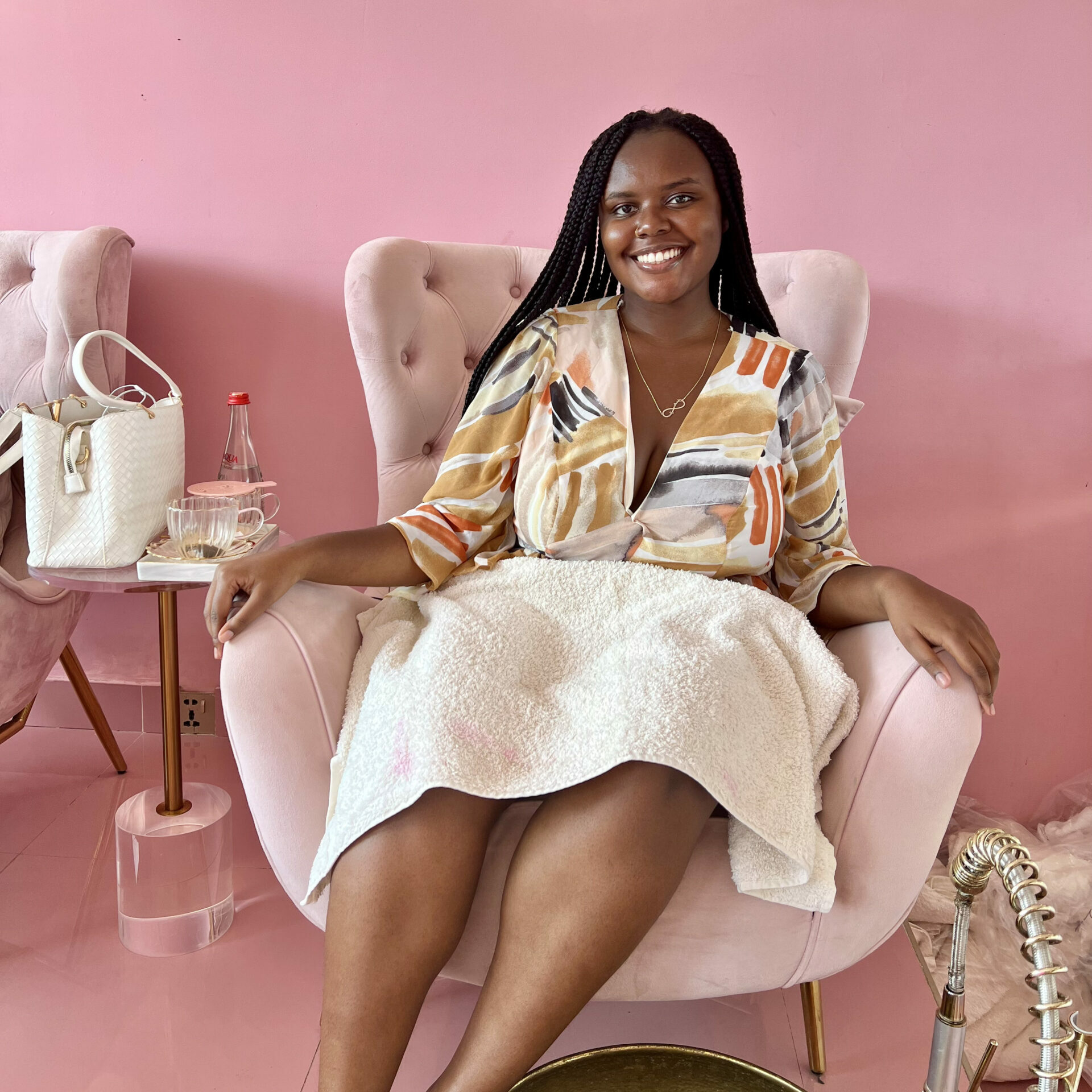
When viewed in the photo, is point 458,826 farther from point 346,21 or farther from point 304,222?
point 346,21

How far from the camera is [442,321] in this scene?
1606 mm

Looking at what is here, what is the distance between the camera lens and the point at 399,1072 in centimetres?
124

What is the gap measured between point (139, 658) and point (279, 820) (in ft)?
3.98

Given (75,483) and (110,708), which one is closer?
(75,483)

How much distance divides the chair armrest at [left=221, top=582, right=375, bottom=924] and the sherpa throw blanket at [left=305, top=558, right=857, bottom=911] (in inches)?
1.5

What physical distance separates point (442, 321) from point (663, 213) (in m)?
0.46

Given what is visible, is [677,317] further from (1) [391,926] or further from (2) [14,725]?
(2) [14,725]

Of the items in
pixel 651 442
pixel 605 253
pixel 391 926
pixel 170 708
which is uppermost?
pixel 605 253

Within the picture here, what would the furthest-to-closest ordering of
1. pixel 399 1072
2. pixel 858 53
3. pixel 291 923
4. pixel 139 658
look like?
pixel 139 658 < pixel 858 53 < pixel 291 923 < pixel 399 1072

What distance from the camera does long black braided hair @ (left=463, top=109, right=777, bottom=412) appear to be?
1328mm

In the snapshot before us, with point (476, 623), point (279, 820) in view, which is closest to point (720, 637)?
Result: point (476, 623)

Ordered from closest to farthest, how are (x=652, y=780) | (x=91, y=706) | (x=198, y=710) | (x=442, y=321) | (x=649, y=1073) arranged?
(x=649, y=1073)
(x=652, y=780)
(x=442, y=321)
(x=91, y=706)
(x=198, y=710)

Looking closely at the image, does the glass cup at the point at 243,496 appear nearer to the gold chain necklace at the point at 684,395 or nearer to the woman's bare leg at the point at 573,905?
the gold chain necklace at the point at 684,395

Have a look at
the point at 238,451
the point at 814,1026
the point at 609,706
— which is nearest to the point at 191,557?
the point at 238,451
